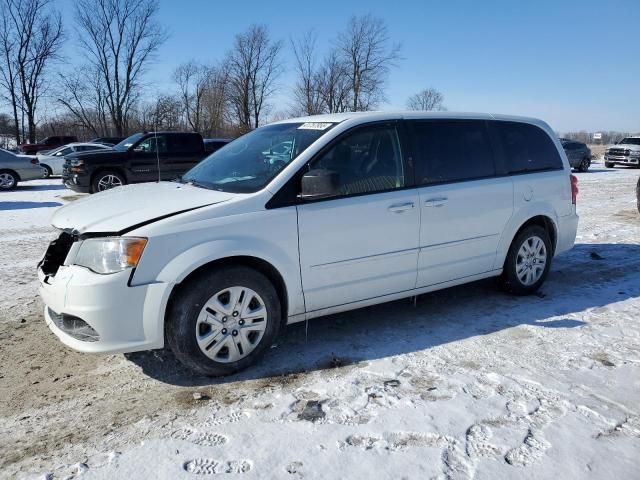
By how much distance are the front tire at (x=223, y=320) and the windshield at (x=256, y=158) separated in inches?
27.4

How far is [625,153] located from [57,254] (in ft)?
96.4

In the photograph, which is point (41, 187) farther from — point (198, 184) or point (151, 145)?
point (198, 184)

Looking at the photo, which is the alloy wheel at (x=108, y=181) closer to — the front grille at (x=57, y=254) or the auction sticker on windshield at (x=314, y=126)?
the front grille at (x=57, y=254)

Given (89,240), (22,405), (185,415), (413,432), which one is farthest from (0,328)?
(413,432)

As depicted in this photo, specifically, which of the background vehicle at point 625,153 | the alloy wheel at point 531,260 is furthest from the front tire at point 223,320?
the background vehicle at point 625,153

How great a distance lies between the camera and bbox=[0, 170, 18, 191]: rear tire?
631 inches

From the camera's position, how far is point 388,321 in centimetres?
452

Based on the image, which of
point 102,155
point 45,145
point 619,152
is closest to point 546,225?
point 102,155

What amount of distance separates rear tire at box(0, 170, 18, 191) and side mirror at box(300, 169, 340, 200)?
52.2 ft

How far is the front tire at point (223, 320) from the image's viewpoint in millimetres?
3291

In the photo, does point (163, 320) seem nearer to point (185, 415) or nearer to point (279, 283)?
point (185, 415)

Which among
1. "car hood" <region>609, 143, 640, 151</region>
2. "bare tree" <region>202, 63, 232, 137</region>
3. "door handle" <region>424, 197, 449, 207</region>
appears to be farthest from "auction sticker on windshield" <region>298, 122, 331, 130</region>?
Answer: "bare tree" <region>202, 63, 232, 137</region>

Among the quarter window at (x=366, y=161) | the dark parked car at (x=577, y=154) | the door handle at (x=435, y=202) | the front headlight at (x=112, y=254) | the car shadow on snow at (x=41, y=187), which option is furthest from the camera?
the dark parked car at (x=577, y=154)

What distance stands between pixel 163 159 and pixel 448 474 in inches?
517
